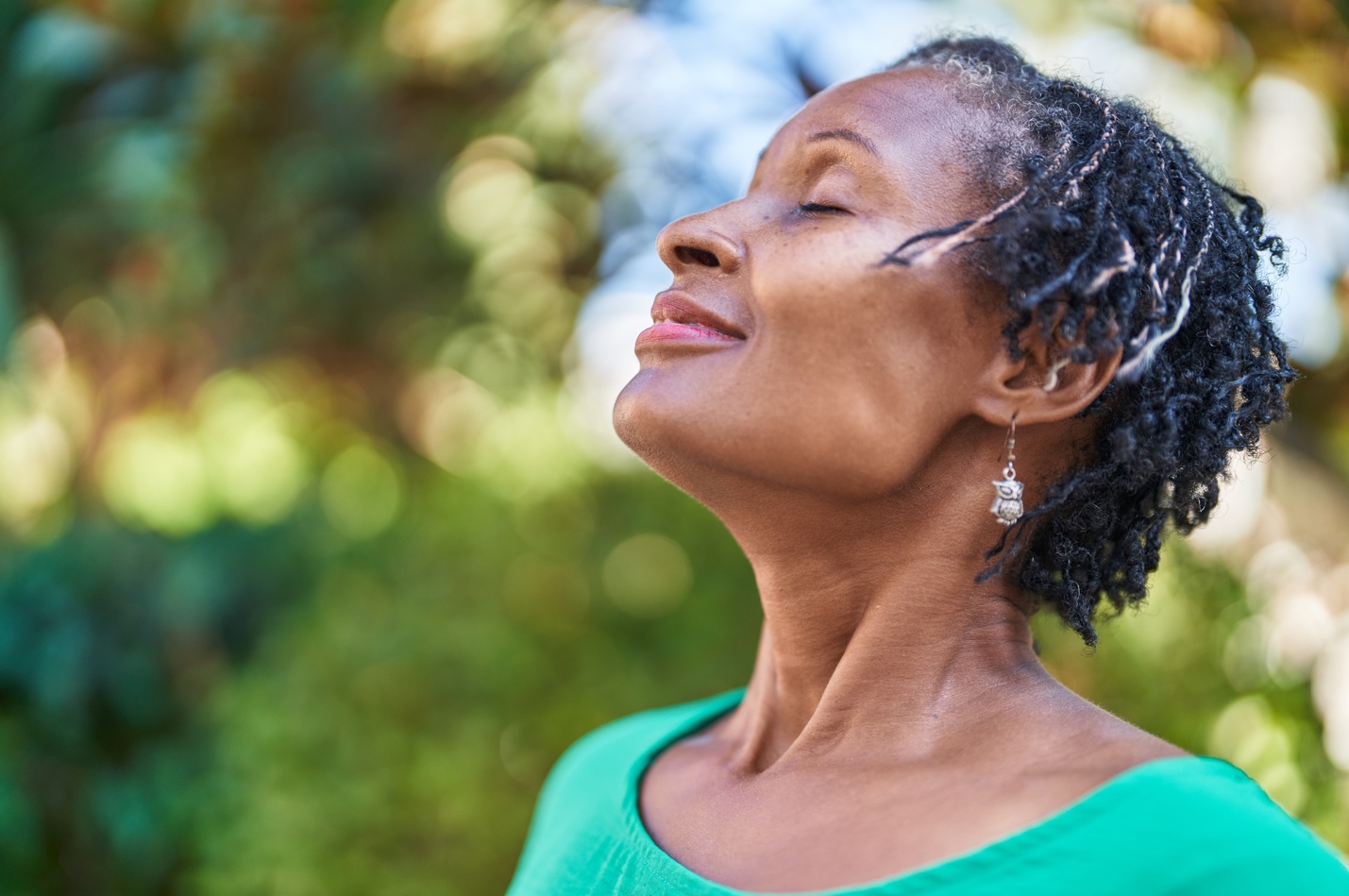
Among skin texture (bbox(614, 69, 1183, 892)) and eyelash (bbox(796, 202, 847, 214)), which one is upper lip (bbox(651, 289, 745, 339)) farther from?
eyelash (bbox(796, 202, 847, 214))

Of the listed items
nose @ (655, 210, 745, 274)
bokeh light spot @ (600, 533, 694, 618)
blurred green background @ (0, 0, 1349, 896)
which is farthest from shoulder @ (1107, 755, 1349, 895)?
bokeh light spot @ (600, 533, 694, 618)

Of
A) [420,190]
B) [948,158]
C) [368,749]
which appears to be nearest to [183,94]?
[420,190]

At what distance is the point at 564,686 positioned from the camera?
12.3 ft

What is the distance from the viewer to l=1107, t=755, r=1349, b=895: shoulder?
1151 mm

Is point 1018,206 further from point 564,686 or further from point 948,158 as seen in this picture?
point 564,686

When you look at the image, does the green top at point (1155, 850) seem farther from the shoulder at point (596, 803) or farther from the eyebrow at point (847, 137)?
the eyebrow at point (847, 137)

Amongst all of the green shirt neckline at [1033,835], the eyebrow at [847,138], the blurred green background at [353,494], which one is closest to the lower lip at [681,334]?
the eyebrow at [847,138]

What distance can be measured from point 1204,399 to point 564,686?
2613 millimetres

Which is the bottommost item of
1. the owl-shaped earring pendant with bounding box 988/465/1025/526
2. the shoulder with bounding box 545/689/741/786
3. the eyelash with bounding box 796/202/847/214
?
the shoulder with bounding box 545/689/741/786

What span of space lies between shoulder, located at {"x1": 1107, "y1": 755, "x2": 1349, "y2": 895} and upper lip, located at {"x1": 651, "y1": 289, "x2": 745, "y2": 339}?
767 millimetres

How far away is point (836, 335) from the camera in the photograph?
1.48m

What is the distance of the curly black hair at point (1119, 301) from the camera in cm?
147

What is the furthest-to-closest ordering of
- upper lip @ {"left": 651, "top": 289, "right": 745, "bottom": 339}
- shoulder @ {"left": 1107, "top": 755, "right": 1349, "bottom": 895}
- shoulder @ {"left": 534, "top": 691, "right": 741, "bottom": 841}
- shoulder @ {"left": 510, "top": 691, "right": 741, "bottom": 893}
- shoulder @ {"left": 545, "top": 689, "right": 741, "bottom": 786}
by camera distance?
shoulder @ {"left": 545, "top": 689, "right": 741, "bottom": 786}, shoulder @ {"left": 534, "top": 691, "right": 741, "bottom": 841}, shoulder @ {"left": 510, "top": 691, "right": 741, "bottom": 893}, upper lip @ {"left": 651, "top": 289, "right": 745, "bottom": 339}, shoulder @ {"left": 1107, "top": 755, "right": 1349, "bottom": 895}

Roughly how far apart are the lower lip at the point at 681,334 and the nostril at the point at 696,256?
11 cm
